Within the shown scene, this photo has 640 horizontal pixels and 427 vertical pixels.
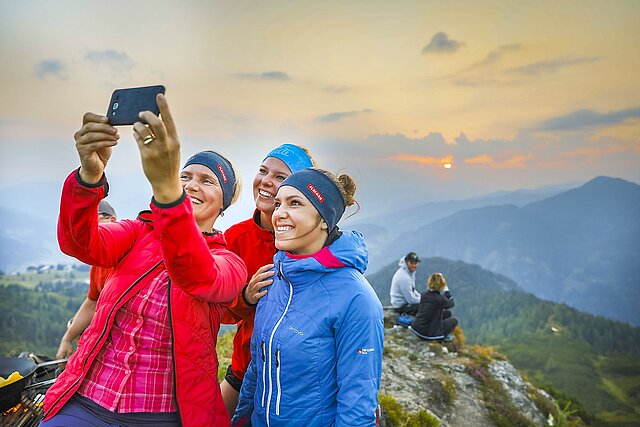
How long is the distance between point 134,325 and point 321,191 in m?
1.43

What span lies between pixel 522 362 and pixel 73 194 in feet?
217

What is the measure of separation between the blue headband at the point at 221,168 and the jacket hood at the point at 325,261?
616mm

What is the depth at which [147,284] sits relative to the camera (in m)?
2.12

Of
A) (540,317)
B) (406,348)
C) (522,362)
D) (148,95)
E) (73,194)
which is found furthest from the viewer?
(540,317)

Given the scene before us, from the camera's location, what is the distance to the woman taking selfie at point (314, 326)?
2178 millimetres

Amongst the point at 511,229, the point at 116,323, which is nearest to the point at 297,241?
the point at 116,323

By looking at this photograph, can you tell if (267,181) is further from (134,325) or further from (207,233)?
(134,325)

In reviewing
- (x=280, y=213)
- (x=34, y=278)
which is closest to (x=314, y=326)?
(x=280, y=213)

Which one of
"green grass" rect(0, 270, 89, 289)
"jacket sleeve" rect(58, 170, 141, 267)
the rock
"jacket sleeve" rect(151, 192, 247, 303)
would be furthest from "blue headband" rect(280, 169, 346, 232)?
"green grass" rect(0, 270, 89, 289)

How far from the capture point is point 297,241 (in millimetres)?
2508

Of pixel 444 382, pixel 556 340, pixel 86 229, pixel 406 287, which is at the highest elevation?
pixel 86 229

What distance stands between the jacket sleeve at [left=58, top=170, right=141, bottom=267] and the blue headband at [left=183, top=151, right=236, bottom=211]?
68cm

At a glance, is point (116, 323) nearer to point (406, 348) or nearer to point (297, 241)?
point (297, 241)

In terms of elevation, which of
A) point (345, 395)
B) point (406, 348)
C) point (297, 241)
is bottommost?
point (406, 348)
